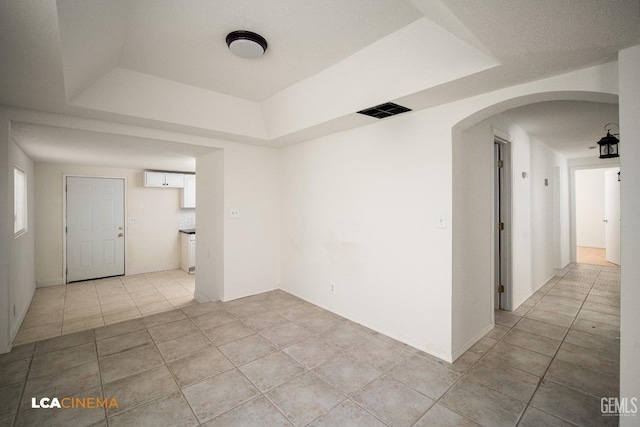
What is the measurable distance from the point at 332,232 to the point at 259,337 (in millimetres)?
1470

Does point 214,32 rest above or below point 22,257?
above

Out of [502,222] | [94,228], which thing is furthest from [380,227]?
[94,228]

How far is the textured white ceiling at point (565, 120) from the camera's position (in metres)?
3.16

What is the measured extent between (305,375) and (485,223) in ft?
7.83

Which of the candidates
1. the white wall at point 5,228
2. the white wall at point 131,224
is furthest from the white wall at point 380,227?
the white wall at point 131,224

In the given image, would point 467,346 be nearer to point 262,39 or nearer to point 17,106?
point 262,39

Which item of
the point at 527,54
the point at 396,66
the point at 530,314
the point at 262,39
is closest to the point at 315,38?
the point at 262,39

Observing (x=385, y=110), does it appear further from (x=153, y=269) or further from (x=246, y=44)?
(x=153, y=269)

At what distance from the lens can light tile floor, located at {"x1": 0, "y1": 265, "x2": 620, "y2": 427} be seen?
1.86 m

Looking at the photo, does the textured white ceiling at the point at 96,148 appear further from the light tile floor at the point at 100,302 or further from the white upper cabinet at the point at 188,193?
the light tile floor at the point at 100,302

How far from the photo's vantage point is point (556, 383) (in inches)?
86.7

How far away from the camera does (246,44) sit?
2.15 m

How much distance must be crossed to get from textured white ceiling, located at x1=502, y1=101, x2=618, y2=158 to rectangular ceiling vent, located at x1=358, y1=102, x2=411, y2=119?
157cm

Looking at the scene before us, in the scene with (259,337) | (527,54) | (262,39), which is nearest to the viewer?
(527,54)
